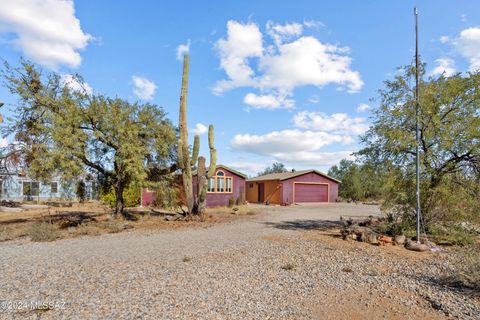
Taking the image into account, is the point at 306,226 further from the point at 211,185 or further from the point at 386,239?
the point at 211,185

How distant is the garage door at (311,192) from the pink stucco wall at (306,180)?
51cm

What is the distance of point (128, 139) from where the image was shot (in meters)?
13.6

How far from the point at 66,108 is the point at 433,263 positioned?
47.8 ft

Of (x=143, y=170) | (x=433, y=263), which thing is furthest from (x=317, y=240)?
(x=143, y=170)

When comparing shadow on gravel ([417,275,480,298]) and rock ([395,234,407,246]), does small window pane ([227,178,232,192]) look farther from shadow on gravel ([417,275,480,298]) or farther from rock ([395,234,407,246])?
shadow on gravel ([417,275,480,298])

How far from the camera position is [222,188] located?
2603cm

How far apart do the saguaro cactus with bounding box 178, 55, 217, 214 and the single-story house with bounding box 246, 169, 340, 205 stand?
14044 mm

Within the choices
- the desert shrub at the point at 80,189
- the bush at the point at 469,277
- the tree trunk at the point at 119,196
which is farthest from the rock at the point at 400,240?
the desert shrub at the point at 80,189

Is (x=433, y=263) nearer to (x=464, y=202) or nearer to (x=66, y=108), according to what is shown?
(x=464, y=202)

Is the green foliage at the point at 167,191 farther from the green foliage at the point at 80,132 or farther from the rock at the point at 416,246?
the rock at the point at 416,246

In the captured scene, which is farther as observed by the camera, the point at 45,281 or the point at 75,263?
the point at 75,263

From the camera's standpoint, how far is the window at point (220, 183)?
83.7 feet

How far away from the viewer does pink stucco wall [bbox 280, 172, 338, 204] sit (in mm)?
29375

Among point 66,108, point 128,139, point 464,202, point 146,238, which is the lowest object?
point 146,238
